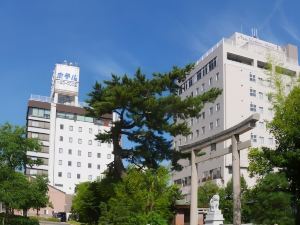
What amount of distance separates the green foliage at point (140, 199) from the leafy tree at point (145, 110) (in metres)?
2.38

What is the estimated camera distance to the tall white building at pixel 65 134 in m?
103

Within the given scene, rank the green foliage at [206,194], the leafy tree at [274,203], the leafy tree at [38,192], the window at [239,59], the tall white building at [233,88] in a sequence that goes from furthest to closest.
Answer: the window at [239,59] → the tall white building at [233,88] → the green foliage at [206,194] → the leafy tree at [38,192] → the leafy tree at [274,203]

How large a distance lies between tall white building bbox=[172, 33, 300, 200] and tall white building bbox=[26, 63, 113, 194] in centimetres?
3529

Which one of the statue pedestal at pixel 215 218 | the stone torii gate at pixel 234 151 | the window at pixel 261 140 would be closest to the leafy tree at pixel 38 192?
the stone torii gate at pixel 234 151

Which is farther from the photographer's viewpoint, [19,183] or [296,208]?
[19,183]

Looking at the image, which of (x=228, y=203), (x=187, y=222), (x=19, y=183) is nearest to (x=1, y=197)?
(x=19, y=183)

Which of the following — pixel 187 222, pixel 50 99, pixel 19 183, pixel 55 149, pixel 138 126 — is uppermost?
pixel 50 99

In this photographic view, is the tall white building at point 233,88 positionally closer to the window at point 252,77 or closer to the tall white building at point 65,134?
the window at point 252,77

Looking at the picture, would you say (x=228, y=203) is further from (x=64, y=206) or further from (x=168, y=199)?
(x=64, y=206)

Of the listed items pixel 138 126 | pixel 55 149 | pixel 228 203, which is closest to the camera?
pixel 138 126

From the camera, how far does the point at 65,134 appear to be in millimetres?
106000

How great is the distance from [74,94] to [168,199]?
79.8m

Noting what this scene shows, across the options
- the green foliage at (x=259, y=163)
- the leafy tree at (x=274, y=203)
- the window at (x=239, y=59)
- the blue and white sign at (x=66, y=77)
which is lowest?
the leafy tree at (x=274, y=203)

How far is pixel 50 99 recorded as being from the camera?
355 ft
